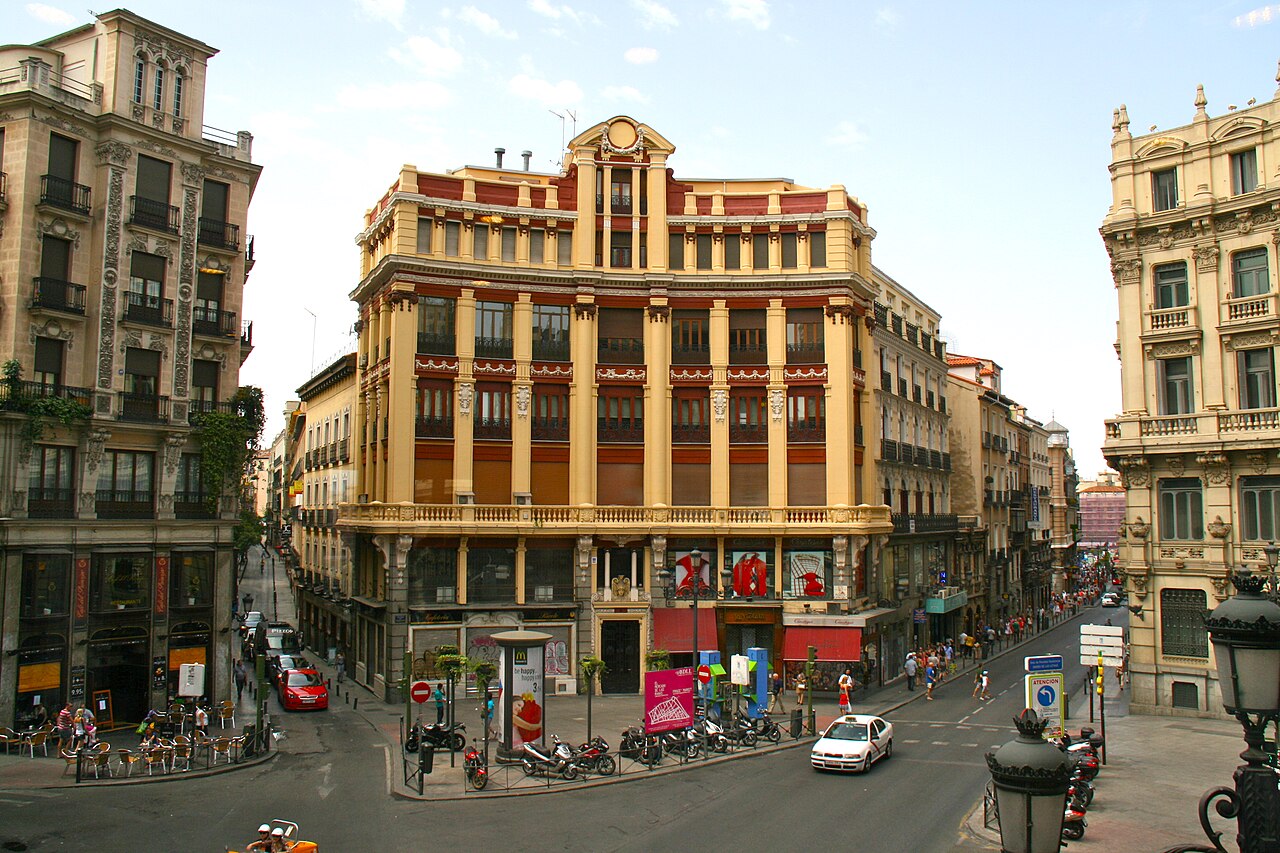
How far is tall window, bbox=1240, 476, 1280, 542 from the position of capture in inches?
1324

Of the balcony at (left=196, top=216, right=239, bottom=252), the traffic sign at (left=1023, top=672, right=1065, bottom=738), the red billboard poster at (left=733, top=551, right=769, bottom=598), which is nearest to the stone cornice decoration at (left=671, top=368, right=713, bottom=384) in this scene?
the red billboard poster at (left=733, top=551, right=769, bottom=598)

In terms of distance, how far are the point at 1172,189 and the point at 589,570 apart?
2782 centimetres

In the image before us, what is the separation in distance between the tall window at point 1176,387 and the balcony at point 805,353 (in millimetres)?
13909

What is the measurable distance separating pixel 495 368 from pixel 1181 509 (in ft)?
91.8

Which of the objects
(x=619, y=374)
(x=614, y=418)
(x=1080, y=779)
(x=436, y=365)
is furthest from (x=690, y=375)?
(x=1080, y=779)

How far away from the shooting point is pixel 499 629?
41.8m

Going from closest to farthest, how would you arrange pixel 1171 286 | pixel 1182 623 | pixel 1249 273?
pixel 1249 273, pixel 1182 623, pixel 1171 286

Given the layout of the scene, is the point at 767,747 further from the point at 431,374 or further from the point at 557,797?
the point at 431,374

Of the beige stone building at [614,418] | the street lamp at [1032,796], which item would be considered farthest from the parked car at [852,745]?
the street lamp at [1032,796]

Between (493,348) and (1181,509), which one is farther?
(493,348)

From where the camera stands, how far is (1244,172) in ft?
117

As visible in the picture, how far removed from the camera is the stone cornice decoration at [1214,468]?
3462 centimetres

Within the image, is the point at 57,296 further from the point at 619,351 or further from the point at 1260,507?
the point at 1260,507

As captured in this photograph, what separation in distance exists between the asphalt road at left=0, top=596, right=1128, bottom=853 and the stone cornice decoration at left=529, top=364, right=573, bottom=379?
60.6ft
